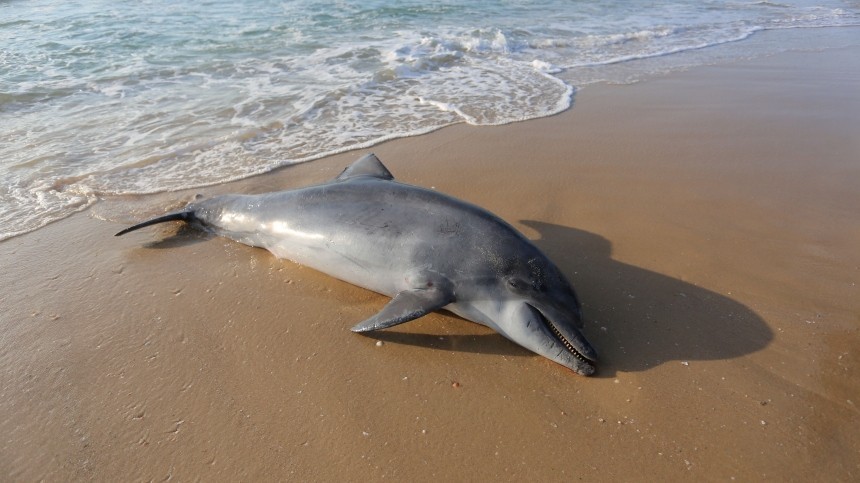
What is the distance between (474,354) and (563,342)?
0.62 meters

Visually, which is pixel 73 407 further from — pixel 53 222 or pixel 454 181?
pixel 454 181

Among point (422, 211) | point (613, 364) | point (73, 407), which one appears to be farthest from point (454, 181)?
point (73, 407)

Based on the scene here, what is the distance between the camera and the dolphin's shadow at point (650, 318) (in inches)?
140

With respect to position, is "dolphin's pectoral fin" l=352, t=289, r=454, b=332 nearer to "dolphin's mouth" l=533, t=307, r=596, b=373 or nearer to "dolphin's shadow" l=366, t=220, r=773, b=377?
"dolphin's shadow" l=366, t=220, r=773, b=377

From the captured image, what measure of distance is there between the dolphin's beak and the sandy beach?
10 centimetres

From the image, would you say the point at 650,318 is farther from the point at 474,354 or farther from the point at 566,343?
the point at 474,354

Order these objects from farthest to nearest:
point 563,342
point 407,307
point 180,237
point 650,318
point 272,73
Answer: point 272,73, point 180,237, point 650,318, point 407,307, point 563,342

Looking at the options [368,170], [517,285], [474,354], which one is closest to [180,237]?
[368,170]

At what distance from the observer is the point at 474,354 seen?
3.66 m

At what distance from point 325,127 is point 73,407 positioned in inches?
207

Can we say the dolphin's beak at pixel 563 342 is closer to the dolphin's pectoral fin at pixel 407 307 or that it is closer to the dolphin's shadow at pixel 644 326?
the dolphin's shadow at pixel 644 326

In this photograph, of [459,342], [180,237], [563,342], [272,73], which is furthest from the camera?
[272,73]

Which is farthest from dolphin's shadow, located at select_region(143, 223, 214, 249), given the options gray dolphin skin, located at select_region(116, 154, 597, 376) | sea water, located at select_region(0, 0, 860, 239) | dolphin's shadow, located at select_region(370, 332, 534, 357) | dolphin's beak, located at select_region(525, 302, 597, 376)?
dolphin's beak, located at select_region(525, 302, 597, 376)

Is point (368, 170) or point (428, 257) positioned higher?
point (368, 170)
